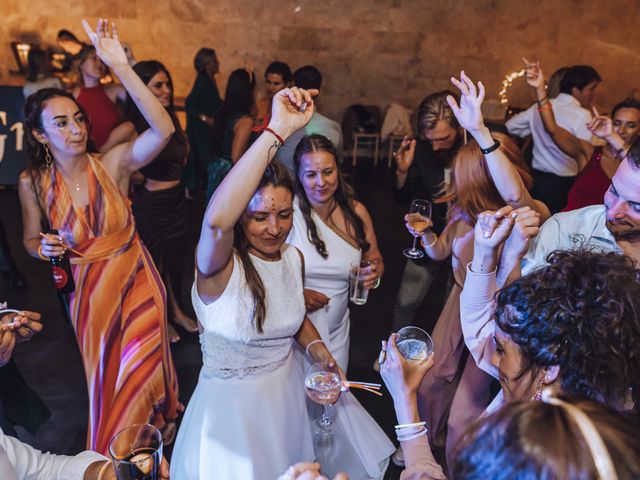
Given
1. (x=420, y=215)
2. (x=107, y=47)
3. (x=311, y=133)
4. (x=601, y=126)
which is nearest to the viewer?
(x=107, y=47)

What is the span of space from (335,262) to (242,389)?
78 cm

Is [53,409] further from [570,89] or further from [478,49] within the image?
[478,49]

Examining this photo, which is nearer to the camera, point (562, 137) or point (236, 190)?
point (236, 190)

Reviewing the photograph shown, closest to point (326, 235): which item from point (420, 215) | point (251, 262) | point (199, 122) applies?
point (420, 215)

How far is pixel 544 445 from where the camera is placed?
85 cm

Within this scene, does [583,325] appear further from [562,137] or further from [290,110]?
[562,137]

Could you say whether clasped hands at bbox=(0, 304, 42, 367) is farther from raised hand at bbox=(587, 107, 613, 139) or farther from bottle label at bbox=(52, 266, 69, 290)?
raised hand at bbox=(587, 107, 613, 139)

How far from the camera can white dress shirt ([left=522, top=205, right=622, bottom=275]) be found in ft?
6.54

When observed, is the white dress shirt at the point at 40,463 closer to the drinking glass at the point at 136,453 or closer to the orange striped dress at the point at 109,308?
the drinking glass at the point at 136,453

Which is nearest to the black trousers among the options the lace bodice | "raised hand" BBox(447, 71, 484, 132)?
"raised hand" BBox(447, 71, 484, 132)

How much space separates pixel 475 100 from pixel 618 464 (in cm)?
169

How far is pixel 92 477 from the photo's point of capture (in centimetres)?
150

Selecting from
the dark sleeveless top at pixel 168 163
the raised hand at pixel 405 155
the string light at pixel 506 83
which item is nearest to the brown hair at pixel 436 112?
the raised hand at pixel 405 155

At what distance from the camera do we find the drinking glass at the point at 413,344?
158 centimetres
